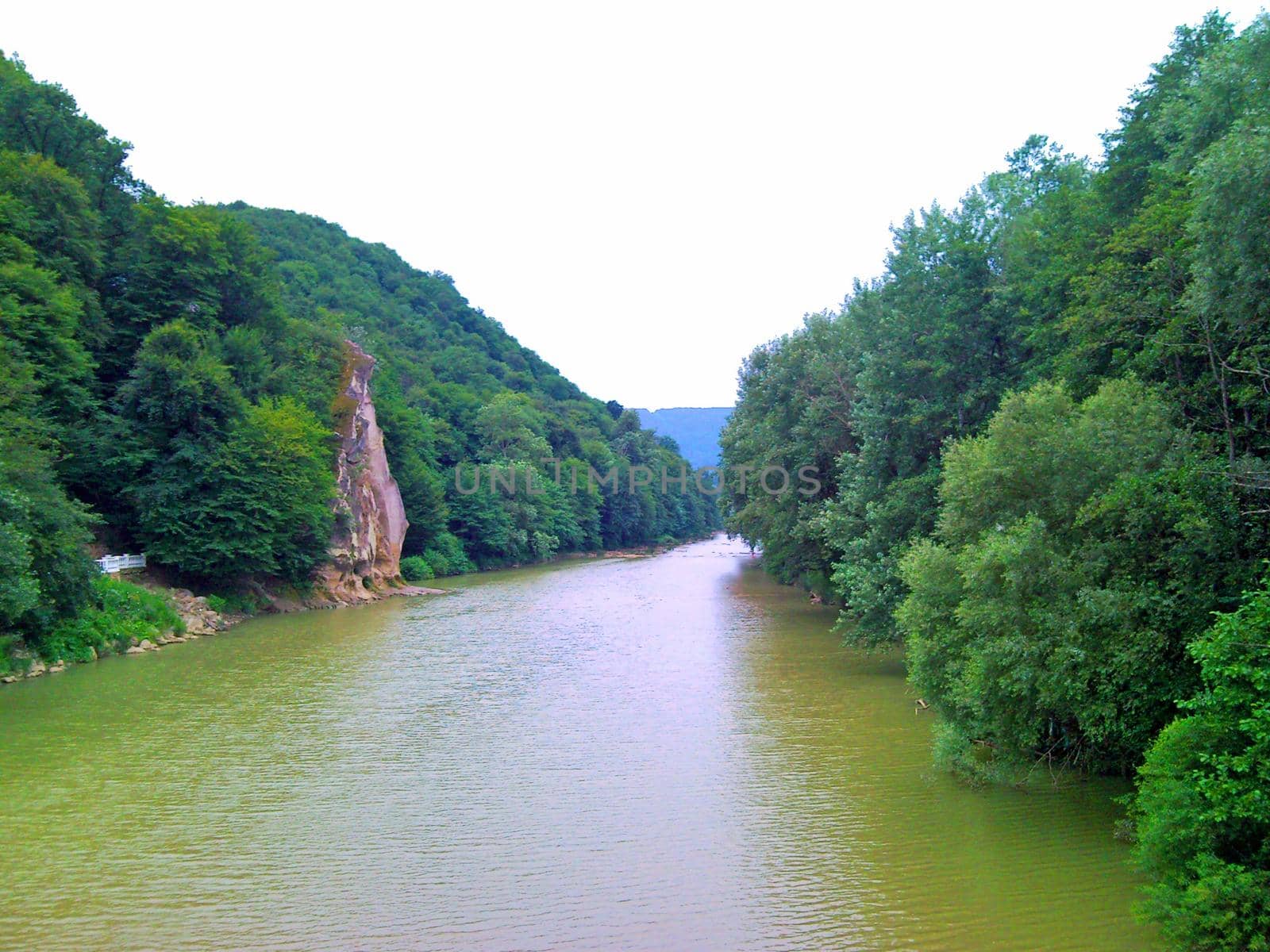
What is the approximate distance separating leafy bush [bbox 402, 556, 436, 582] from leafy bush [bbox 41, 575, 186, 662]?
1053 inches

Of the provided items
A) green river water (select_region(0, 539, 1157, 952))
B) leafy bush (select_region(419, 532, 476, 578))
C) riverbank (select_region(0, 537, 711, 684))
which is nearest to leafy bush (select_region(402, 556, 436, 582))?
leafy bush (select_region(419, 532, 476, 578))

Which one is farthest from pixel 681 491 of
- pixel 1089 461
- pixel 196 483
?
pixel 1089 461

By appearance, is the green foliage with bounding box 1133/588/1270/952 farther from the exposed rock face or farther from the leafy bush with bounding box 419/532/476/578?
the leafy bush with bounding box 419/532/476/578

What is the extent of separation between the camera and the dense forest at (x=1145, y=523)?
32.0 feet

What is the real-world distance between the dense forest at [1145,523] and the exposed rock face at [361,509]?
33995mm

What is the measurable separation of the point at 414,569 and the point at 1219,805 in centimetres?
6008

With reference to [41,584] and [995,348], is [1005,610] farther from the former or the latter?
[41,584]

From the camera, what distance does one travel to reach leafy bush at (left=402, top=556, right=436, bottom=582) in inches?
2586

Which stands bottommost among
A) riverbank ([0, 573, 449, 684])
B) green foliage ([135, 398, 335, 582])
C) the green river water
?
the green river water

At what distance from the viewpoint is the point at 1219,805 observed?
923cm

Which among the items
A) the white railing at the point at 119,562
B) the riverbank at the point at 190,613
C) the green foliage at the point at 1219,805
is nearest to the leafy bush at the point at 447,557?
the riverbank at the point at 190,613

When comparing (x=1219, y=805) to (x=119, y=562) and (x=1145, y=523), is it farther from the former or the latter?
(x=119, y=562)

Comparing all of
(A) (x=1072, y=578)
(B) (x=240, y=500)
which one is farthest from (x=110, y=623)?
(A) (x=1072, y=578)

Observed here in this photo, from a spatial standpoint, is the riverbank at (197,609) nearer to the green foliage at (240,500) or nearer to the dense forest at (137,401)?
the dense forest at (137,401)
